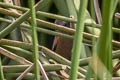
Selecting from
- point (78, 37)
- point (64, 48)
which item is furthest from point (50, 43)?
point (78, 37)

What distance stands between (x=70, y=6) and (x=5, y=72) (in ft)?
0.88

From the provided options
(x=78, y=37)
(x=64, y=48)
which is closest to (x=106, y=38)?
(x=78, y=37)

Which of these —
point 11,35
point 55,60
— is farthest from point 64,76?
point 11,35

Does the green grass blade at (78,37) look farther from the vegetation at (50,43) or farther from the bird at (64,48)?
the bird at (64,48)

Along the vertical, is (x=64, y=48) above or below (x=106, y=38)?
below

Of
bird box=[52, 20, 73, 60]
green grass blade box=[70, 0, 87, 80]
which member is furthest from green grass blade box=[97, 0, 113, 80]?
bird box=[52, 20, 73, 60]

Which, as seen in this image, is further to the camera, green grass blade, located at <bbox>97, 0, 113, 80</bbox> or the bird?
the bird

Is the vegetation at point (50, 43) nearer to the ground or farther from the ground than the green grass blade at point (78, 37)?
nearer to the ground

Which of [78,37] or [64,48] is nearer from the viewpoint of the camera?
[78,37]

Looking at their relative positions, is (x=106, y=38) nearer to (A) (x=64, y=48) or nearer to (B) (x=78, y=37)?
(B) (x=78, y=37)

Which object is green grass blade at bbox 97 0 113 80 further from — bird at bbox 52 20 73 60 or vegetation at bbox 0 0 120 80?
bird at bbox 52 20 73 60

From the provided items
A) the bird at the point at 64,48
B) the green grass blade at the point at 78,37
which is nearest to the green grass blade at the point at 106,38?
the green grass blade at the point at 78,37

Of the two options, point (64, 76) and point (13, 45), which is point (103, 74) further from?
point (13, 45)

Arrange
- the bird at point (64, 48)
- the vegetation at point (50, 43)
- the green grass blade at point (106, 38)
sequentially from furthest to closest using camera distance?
the bird at point (64, 48) → the vegetation at point (50, 43) → the green grass blade at point (106, 38)
